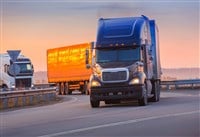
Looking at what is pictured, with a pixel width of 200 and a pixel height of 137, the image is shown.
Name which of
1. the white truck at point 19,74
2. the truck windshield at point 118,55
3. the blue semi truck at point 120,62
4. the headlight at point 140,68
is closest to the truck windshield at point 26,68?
the white truck at point 19,74

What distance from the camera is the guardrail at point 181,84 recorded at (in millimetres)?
49031

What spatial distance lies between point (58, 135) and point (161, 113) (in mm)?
6402

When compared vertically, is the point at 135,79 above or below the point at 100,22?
below

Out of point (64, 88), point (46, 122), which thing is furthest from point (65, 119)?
point (64, 88)

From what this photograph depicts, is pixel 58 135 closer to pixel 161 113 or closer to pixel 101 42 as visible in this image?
pixel 161 113

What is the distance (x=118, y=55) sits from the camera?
25062 millimetres

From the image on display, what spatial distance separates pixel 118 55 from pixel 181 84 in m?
25.9

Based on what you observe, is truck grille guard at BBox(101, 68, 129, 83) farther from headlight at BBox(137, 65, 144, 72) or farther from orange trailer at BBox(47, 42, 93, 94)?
orange trailer at BBox(47, 42, 93, 94)

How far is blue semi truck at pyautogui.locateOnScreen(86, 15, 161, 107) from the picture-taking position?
24672 millimetres

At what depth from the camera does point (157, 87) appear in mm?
30344

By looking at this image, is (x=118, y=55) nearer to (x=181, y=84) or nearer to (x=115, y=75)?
(x=115, y=75)

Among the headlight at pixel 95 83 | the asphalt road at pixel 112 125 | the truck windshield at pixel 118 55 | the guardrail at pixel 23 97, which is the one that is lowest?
the asphalt road at pixel 112 125

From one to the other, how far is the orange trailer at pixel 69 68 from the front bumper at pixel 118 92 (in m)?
19.9

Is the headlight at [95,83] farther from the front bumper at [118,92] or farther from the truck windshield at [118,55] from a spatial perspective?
the truck windshield at [118,55]
